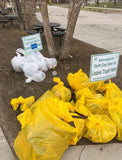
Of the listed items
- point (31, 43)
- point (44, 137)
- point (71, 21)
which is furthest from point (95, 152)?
point (71, 21)

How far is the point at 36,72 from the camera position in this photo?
3.38m

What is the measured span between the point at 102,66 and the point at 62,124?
3.79ft

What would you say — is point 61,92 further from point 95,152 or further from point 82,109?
point 95,152

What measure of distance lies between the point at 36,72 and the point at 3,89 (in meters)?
0.82

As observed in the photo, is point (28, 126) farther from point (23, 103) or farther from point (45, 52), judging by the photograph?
point (45, 52)

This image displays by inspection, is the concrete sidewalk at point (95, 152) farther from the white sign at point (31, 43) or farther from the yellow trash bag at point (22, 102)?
the white sign at point (31, 43)

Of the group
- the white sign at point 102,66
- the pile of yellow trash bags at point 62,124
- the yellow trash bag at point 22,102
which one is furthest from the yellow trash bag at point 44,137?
the white sign at point 102,66

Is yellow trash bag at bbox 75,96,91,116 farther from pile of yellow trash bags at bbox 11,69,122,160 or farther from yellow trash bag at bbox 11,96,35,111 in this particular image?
yellow trash bag at bbox 11,96,35,111

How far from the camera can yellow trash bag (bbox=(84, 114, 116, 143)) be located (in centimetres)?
187

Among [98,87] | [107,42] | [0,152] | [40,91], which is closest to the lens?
[0,152]

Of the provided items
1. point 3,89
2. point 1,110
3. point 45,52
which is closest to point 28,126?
point 1,110

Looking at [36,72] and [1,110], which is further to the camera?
[36,72]

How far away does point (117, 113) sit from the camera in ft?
6.63

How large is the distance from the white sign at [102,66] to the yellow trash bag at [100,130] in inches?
27.1
